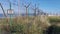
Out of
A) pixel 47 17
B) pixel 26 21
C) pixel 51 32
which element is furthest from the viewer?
pixel 47 17

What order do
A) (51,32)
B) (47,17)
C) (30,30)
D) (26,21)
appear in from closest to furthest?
1. (30,30)
2. (26,21)
3. (51,32)
4. (47,17)

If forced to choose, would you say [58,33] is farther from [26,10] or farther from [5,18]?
[5,18]

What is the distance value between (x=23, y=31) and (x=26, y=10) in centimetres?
145

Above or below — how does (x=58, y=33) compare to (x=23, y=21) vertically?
below

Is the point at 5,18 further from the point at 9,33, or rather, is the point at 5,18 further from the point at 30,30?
the point at 30,30

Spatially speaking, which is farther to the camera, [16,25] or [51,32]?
[51,32]

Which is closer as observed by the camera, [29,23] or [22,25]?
[22,25]

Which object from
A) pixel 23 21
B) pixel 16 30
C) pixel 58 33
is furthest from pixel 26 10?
pixel 58 33

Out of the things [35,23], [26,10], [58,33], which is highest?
[26,10]

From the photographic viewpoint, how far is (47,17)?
12.2 m

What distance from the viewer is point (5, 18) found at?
10.7m

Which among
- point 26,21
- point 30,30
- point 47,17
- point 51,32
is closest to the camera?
point 30,30

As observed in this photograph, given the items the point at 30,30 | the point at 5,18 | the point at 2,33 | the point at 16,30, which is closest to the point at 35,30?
the point at 30,30

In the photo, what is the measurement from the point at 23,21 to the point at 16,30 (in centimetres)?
75
